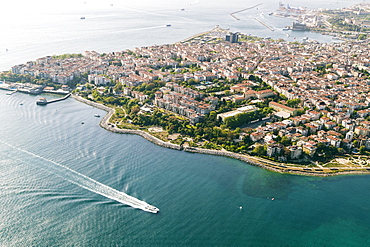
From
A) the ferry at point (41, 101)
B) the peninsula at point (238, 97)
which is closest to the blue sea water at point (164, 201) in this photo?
the peninsula at point (238, 97)

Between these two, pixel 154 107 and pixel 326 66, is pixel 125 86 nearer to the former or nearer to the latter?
pixel 154 107

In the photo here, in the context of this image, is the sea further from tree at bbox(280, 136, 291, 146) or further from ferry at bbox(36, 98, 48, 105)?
tree at bbox(280, 136, 291, 146)

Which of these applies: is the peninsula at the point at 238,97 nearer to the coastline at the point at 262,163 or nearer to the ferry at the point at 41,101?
the coastline at the point at 262,163

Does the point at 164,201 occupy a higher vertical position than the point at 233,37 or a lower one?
lower

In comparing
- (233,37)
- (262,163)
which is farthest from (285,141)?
(233,37)

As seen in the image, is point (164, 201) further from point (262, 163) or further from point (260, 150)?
point (260, 150)

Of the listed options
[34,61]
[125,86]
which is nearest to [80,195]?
[125,86]
